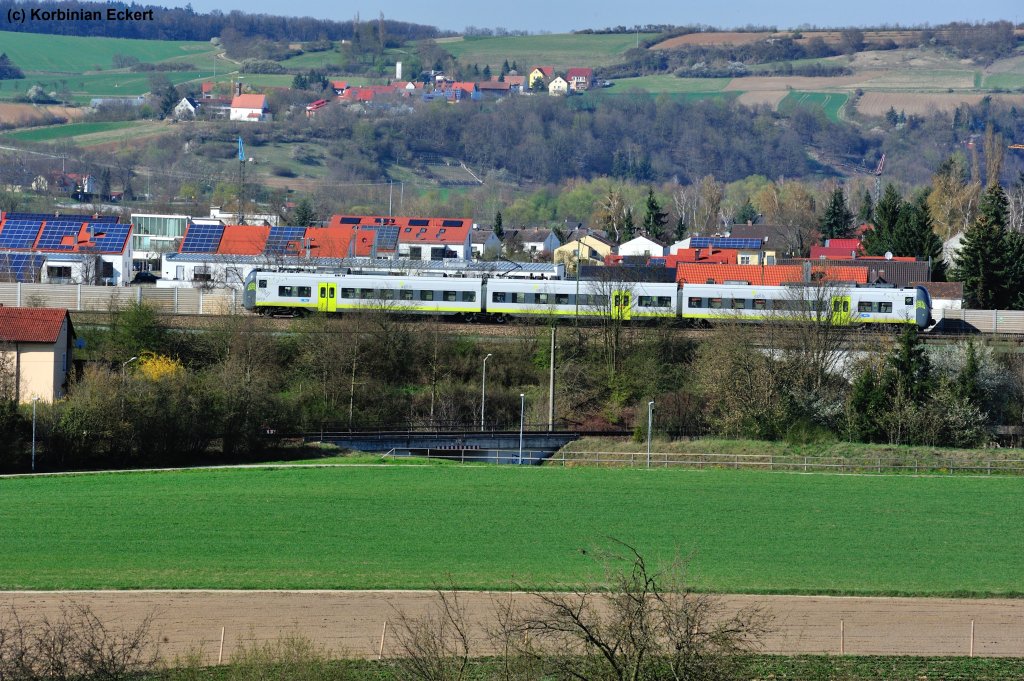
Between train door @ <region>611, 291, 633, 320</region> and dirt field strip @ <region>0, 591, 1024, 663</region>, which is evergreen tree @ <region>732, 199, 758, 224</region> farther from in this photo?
dirt field strip @ <region>0, 591, 1024, 663</region>

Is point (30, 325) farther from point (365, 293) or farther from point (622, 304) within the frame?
point (622, 304)

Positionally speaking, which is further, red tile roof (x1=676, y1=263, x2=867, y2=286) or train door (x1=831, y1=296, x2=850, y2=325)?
red tile roof (x1=676, y1=263, x2=867, y2=286)

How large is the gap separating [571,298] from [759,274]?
44.0 ft

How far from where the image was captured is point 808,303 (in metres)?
58.2

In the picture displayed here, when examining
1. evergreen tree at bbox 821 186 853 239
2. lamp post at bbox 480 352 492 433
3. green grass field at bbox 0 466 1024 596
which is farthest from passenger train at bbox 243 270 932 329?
evergreen tree at bbox 821 186 853 239

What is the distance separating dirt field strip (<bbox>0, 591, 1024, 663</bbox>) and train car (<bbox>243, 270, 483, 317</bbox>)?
33774mm

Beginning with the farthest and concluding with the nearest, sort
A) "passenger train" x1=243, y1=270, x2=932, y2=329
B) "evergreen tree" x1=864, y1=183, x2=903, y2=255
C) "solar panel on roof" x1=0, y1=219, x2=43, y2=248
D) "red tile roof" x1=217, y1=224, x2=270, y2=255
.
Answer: "evergreen tree" x1=864, y1=183, x2=903, y2=255 < "red tile roof" x1=217, y1=224, x2=270, y2=255 < "solar panel on roof" x1=0, y1=219, x2=43, y2=248 < "passenger train" x1=243, y1=270, x2=932, y2=329

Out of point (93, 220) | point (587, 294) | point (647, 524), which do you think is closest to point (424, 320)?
point (587, 294)

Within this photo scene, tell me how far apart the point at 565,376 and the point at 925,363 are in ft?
46.9

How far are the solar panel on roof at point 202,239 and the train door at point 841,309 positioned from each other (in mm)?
Result: 43821

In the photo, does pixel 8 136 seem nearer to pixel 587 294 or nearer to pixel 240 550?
pixel 587 294

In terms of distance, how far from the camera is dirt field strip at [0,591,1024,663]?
24828 mm

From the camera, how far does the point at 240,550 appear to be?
31859 mm

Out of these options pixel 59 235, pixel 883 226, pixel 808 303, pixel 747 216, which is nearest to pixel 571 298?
pixel 808 303
